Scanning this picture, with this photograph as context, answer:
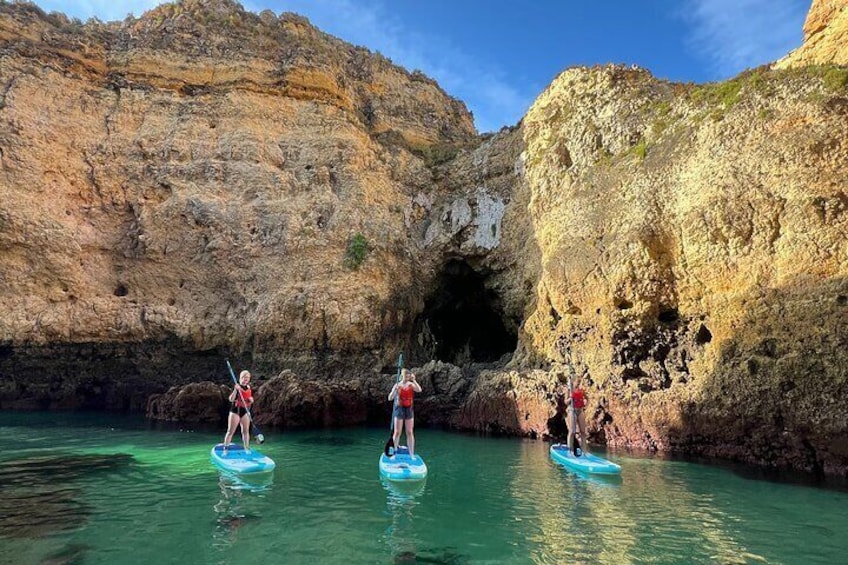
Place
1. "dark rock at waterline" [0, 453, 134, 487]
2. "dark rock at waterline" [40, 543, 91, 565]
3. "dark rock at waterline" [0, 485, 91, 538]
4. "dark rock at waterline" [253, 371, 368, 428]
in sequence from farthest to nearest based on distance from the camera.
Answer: "dark rock at waterline" [253, 371, 368, 428]
"dark rock at waterline" [0, 453, 134, 487]
"dark rock at waterline" [0, 485, 91, 538]
"dark rock at waterline" [40, 543, 91, 565]

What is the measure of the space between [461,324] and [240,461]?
74.4 feet

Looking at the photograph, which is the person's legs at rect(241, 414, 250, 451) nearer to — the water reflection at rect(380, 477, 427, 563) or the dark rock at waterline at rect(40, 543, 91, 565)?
the water reflection at rect(380, 477, 427, 563)

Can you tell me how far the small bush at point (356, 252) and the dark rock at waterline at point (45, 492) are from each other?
1535 cm

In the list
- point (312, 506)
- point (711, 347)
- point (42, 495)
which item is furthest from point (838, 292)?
point (42, 495)

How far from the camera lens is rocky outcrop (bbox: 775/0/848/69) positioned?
1817 centimetres

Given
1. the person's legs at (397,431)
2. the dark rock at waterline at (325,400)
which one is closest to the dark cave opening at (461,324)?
the dark rock at waterline at (325,400)

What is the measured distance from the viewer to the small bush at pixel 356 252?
28859mm

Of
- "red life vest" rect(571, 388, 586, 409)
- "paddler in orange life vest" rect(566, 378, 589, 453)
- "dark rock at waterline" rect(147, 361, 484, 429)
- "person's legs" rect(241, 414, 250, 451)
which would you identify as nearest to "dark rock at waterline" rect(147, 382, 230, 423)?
"dark rock at waterline" rect(147, 361, 484, 429)

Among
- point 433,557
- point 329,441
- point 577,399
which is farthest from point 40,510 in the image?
point 577,399

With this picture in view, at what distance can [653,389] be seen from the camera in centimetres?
1697

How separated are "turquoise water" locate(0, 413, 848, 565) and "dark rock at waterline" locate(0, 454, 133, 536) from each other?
1.5 inches

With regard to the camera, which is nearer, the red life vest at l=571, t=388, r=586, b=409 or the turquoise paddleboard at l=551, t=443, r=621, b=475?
the turquoise paddleboard at l=551, t=443, r=621, b=475

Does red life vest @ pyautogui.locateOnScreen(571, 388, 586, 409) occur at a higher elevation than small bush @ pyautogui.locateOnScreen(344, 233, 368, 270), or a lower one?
lower

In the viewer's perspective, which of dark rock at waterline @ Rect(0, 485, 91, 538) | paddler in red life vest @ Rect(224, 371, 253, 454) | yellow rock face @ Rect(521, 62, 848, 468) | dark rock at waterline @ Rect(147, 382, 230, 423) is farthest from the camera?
dark rock at waterline @ Rect(147, 382, 230, 423)
